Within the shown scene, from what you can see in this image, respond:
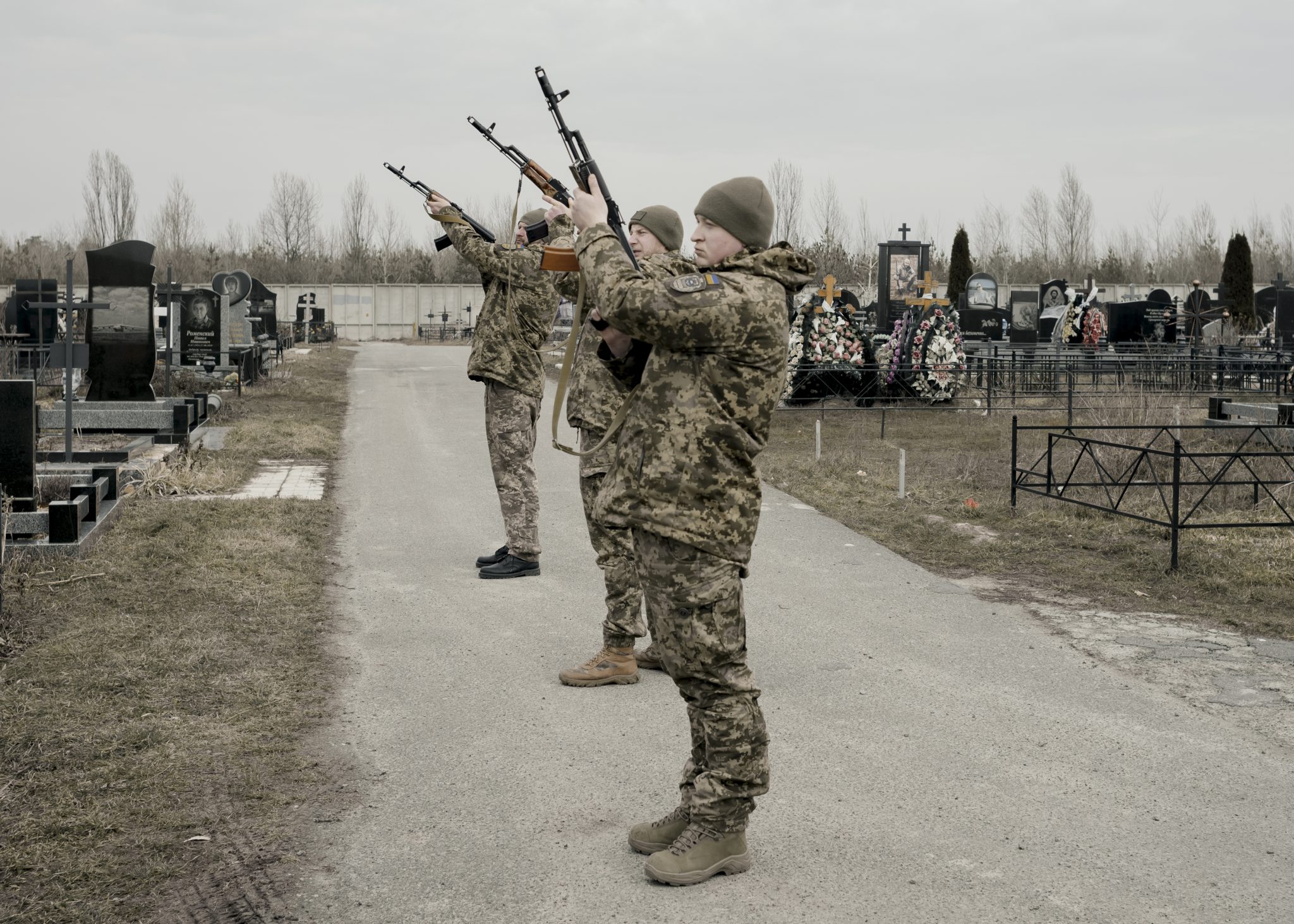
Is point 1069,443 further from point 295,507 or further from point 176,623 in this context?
point 176,623

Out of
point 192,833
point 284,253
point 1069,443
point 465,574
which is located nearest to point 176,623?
point 465,574

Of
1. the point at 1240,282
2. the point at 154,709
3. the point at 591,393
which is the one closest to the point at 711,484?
the point at 591,393

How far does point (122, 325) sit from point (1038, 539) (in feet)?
32.6

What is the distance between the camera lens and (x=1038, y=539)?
9.02 m

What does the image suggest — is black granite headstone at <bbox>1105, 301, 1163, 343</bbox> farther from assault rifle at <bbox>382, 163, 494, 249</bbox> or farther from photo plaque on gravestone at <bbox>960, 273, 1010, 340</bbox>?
assault rifle at <bbox>382, 163, 494, 249</bbox>

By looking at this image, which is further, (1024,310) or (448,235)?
(1024,310)

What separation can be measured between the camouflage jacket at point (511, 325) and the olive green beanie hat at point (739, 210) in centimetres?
332

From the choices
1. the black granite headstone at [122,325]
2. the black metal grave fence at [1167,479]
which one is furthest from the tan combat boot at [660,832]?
the black granite headstone at [122,325]

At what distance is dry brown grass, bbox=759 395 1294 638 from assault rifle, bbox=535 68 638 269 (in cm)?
437

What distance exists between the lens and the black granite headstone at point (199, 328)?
21.4m

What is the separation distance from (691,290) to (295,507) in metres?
7.05

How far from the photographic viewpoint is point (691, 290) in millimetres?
3264

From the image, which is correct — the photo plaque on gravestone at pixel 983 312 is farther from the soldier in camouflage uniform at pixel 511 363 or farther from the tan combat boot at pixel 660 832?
the tan combat boot at pixel 660 832

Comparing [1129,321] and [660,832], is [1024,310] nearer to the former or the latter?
[1129,321]
